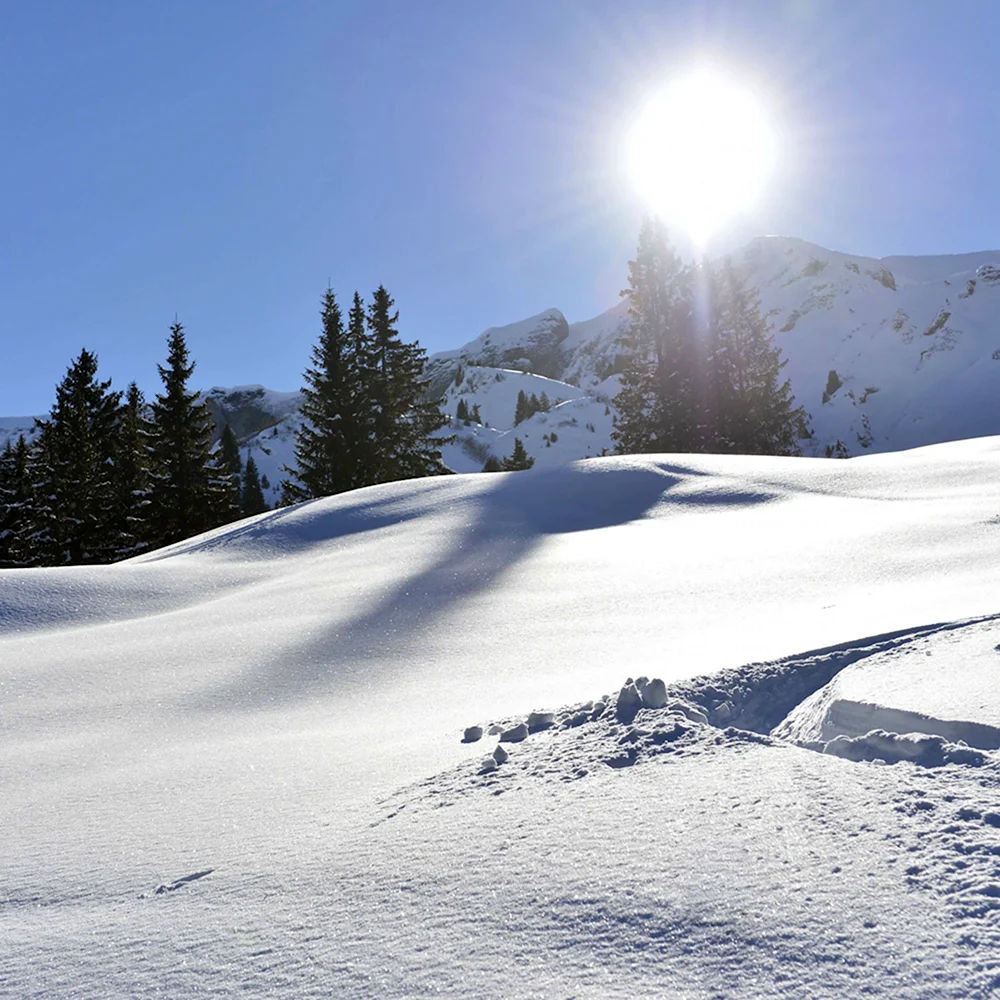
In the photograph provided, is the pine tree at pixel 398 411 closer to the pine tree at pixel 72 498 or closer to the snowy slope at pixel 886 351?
the pine tree at pixel 72 498

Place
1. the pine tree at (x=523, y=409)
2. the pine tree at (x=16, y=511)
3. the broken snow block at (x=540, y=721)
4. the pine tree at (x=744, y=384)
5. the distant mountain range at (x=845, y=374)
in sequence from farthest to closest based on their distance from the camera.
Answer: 1. the pine tree at (x=523, y=409)
2. the distant mountain range at (x=845, y=374)
3. the pine tree at (x=744, y=384)
4. the pine tree at (x=16, y=511)
5. the broken snow block at (x=540, y=721)

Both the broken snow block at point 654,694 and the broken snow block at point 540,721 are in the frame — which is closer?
the broken snow block at point 654,694

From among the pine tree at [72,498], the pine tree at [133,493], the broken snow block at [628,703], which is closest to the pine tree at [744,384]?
the pine tree at [133,493]

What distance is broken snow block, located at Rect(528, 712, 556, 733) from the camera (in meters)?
2.38

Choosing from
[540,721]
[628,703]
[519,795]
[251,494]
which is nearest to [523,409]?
[251,494]

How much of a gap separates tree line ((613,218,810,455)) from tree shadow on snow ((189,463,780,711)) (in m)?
15.5

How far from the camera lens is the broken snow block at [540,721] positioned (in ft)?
7.82

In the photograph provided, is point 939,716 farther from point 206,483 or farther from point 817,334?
point 817,334

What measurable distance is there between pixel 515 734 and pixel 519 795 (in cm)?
49

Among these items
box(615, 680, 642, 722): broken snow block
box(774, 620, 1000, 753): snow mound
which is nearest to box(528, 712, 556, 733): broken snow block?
box(615, 680, 642, 722): broken snow block

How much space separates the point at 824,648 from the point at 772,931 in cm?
174

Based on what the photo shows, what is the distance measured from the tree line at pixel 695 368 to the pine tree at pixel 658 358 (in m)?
0.03

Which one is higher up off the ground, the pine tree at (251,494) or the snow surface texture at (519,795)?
the pine tree at (251,494)

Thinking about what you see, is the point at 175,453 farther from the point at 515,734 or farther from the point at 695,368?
the point at 515,734
